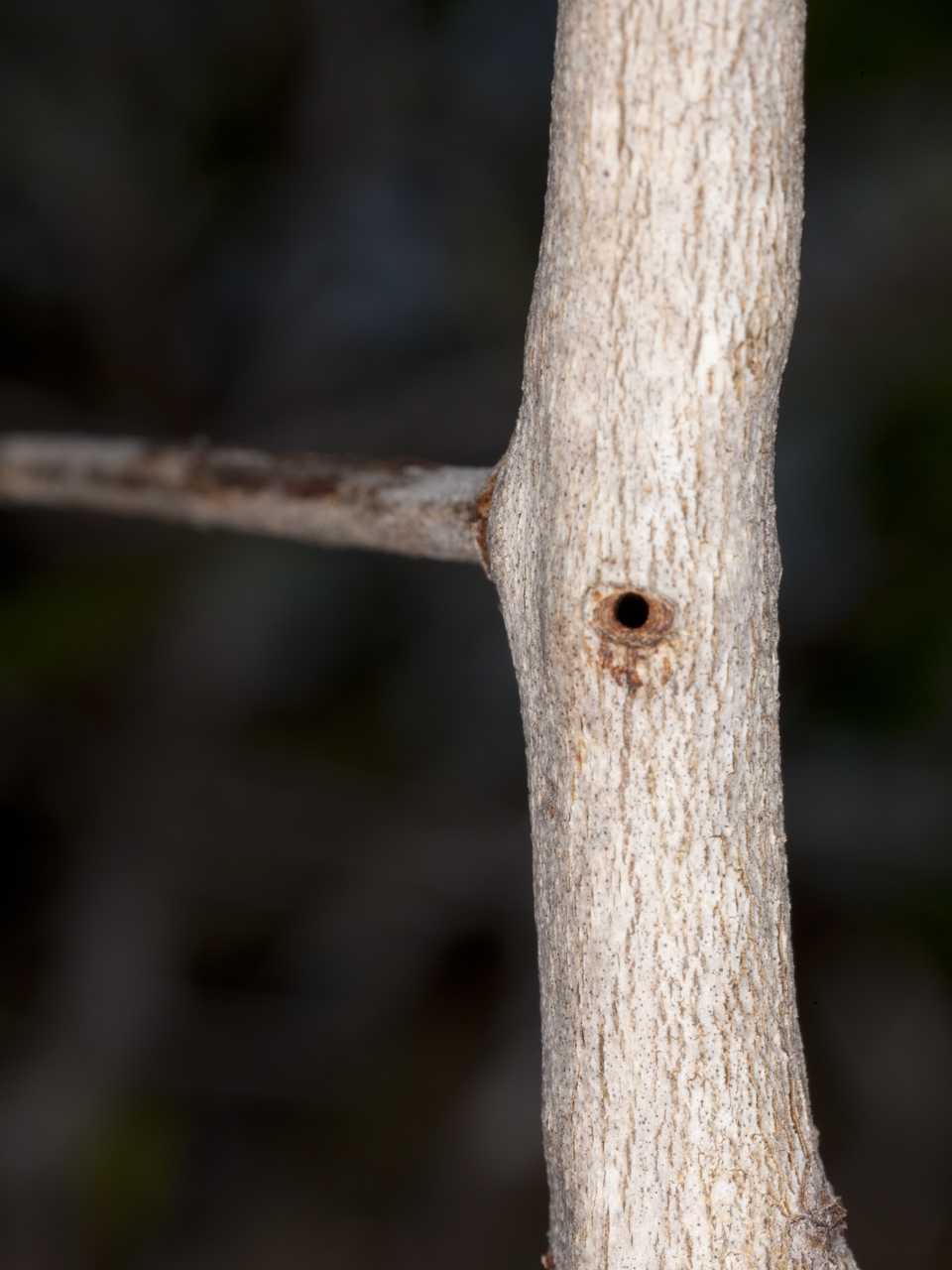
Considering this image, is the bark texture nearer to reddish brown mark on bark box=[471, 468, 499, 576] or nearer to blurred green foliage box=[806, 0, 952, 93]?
reddish brown mark on bark box=[471, 468, 499, 576]

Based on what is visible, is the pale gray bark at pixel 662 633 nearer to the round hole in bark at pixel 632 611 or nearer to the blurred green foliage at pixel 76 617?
the round hole in bark at pixel 632 611

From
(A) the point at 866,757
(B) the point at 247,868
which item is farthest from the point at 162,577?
(A) the point at 866,757

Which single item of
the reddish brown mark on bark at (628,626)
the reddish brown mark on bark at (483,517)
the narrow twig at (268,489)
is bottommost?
the reddish brown mark on bark at (628,626)

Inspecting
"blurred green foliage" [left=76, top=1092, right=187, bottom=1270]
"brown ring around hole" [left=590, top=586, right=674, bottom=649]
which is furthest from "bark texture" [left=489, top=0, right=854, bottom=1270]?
"blurred green foliage" [left=76, top=1092, right=187, bottom=1270]

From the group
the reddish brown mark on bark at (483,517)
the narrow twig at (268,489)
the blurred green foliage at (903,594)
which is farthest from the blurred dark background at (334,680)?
the reddish brown mark on bark at (483,517)

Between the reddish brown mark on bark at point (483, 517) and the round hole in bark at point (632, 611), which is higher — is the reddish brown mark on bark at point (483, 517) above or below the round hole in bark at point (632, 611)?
above

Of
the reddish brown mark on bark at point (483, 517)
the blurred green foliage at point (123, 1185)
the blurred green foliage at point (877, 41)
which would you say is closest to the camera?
the reddish brown mark on bark at point (483, 517)

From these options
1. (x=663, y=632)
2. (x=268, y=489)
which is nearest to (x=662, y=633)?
(x=663, y=632)

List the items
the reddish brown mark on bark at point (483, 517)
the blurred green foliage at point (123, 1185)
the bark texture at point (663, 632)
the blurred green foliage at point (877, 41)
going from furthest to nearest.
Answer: the blurred green foliage at point (123, 1185)
the blurred green foliage at point (877, 41)
the reddish brown mark on bark at point (483, 517)
the bark texture at point (663, 632)

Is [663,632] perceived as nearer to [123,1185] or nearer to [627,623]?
[627,623]
